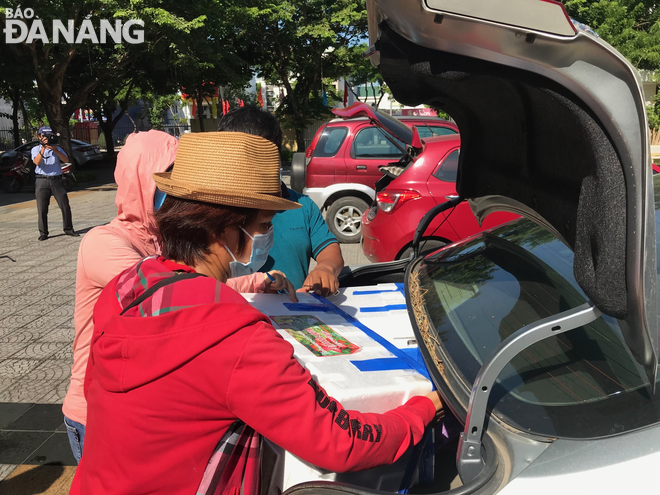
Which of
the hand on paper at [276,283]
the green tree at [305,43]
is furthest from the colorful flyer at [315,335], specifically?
the green tree at [305,43]

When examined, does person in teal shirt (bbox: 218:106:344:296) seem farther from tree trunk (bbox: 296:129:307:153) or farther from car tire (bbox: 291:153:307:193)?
tree trunk (bbox: 296:129:307:153)

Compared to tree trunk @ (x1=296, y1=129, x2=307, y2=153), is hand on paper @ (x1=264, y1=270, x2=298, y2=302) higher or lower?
higher

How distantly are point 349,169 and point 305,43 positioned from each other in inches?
844

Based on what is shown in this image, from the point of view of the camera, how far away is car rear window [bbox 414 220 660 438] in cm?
139

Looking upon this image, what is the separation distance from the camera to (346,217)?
9281 mm

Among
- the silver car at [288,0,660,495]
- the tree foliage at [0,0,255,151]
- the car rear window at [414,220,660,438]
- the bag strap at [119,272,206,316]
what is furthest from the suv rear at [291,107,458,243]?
the tree foliage at [0,0,255,151]

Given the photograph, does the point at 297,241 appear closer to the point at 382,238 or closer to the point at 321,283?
the point at 321,283

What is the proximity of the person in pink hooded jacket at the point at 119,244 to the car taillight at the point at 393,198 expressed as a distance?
4.06m

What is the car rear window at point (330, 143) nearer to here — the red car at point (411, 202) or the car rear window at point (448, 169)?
the red car at point (411, 202)

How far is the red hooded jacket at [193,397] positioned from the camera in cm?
116

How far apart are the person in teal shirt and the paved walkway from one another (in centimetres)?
168

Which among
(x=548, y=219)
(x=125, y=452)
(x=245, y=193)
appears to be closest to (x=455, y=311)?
(x=548, y=219)

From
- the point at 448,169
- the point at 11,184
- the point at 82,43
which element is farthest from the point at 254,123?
the point at 11,184

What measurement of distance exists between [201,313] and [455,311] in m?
1.10
